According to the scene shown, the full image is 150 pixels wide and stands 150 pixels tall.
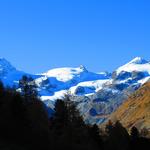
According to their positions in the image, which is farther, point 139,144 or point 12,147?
point 139,144

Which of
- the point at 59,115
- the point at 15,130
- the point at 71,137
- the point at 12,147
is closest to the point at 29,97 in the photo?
the point at 59,115

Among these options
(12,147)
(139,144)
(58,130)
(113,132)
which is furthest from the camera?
(139,144)

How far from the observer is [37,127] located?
313ft

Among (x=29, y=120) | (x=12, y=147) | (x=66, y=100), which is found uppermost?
(x=66, y=100)

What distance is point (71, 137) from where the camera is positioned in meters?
102

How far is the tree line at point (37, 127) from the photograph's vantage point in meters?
87.9

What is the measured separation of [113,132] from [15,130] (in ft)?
144

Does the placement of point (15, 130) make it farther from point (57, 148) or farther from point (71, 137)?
point (71, 137)

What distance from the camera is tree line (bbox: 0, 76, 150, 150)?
8788 cm

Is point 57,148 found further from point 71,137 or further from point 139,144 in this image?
point 139,144

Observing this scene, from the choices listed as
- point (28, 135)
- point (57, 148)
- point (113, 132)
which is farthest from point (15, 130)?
point (113, 132)

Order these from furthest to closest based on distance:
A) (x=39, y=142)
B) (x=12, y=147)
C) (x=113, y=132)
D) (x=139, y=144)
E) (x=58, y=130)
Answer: (x=139, y=144) → (x=113, y=132) → (x=58, y=130) → (x=39, y=142) → (x=12, y=147)

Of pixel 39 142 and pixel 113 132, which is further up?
pixel 113 132

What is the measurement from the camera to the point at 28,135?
9112cm
